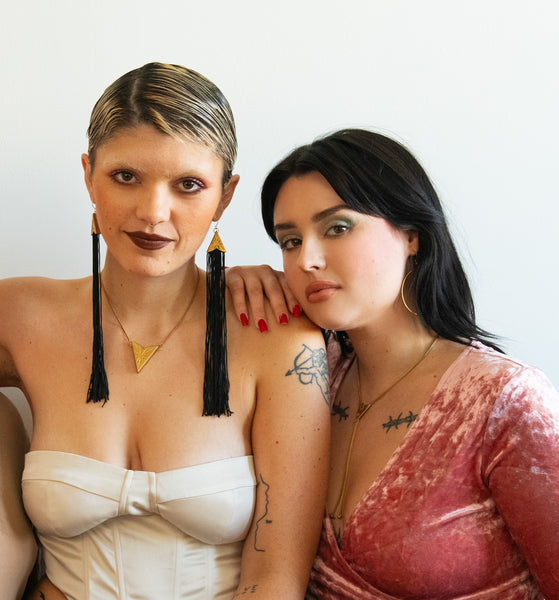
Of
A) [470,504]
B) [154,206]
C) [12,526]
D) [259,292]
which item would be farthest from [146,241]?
[470,504]

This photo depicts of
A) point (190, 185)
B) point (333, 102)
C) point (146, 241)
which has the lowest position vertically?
point (146, 241)

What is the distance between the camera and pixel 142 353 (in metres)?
1.57

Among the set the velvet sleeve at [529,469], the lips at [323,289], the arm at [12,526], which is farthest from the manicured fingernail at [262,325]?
the arm at [12,526]

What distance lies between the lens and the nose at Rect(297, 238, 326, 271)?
1.48 meters

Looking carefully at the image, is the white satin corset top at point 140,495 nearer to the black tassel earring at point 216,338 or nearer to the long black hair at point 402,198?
the black tassel earring at point 216,338

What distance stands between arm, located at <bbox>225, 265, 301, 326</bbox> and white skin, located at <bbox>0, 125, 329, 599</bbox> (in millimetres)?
29

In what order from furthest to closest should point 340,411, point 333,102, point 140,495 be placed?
point 333,102, point 340,411, point 140,495

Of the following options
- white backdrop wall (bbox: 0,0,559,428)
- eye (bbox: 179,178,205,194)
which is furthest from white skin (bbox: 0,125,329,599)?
white backdrop wall (bbox: 0,0,559,428)

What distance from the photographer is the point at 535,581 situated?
1406mm

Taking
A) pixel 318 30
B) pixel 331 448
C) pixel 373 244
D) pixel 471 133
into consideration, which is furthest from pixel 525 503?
pixel 318 30

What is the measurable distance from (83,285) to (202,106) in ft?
1.66

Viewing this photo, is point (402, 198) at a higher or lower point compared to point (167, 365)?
higher

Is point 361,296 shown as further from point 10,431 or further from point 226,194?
point 10,431

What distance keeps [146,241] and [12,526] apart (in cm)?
67
